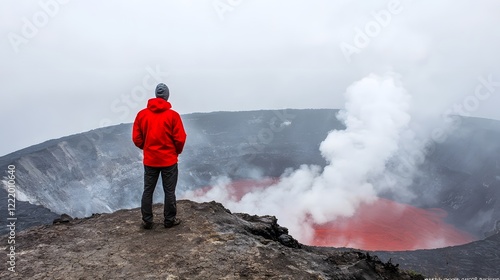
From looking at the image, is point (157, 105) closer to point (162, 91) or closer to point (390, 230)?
point (162, 91)

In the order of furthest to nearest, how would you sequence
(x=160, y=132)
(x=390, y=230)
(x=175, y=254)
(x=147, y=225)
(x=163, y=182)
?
(x=390, y=230) < (x=147, y=225) < (x=163, y=182) < (x=160, y=132) < (x=175, y=254)

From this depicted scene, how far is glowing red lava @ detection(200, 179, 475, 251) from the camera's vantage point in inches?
854

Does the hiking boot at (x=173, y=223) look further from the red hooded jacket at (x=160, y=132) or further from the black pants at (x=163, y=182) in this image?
the red hooded jacket at (x=160, y=132)

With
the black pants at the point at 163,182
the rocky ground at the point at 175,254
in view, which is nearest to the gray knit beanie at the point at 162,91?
the black pants at the point at 163,182

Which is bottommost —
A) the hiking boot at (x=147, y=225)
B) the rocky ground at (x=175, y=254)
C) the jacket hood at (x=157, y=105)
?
the rocky ground at (x=175, y=254)

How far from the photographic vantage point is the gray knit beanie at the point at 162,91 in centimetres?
551

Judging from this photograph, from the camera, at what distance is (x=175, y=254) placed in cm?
498

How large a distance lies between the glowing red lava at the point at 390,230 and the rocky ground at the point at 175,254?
53.5 feet

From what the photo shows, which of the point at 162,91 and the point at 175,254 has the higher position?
the point at 162,91

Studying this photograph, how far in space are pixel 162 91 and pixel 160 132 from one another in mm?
641

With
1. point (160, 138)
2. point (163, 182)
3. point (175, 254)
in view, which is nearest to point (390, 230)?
point (163, 182)

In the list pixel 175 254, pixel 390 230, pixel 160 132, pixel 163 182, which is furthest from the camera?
pixel 390 230

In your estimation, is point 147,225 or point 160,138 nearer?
point 160,138

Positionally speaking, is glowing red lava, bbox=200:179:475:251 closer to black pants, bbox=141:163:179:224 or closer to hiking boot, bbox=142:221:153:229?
hiking boot, bbox=142:221:153:229
